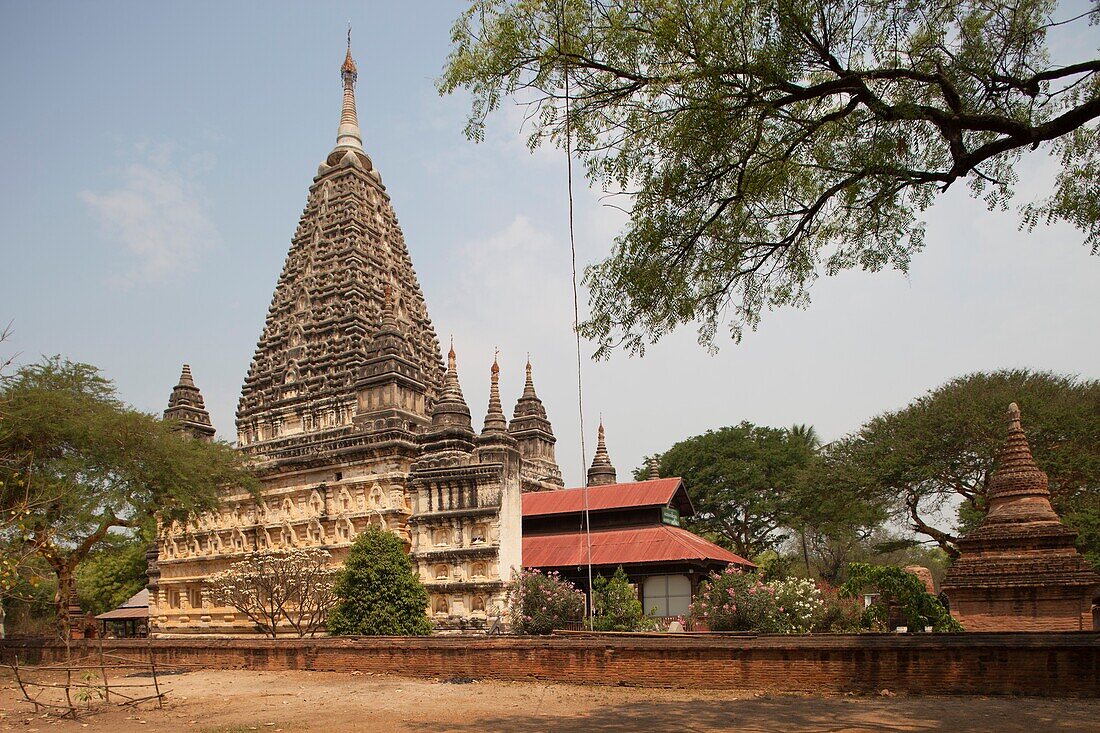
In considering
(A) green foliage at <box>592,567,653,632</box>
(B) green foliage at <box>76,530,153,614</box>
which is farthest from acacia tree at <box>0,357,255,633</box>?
(B) green foliage at <box>76,530,153,614</box>

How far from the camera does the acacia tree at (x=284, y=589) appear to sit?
27484mm

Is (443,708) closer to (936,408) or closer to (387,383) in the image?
(387,383)

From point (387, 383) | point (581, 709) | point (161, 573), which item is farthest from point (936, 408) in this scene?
point (161, 573)

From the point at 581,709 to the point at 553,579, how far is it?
1080 cm

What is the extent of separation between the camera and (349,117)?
1833 inches

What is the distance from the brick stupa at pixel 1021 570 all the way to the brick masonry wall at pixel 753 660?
6.99 m

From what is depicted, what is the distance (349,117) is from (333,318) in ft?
47.1

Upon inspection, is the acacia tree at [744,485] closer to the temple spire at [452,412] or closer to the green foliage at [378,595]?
the temple spire at [452,412]

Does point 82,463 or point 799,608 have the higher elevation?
point 82,463

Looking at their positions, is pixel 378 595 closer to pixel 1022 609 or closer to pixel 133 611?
pixel 1022 609

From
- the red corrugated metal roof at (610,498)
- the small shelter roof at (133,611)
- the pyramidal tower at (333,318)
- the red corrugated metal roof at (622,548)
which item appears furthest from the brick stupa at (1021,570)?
the small shelter roof at (133,611)

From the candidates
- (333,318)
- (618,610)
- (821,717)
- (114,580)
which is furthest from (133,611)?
(821,717)

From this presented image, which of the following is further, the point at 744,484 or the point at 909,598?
the point at 744,484

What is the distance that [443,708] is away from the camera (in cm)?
1368
